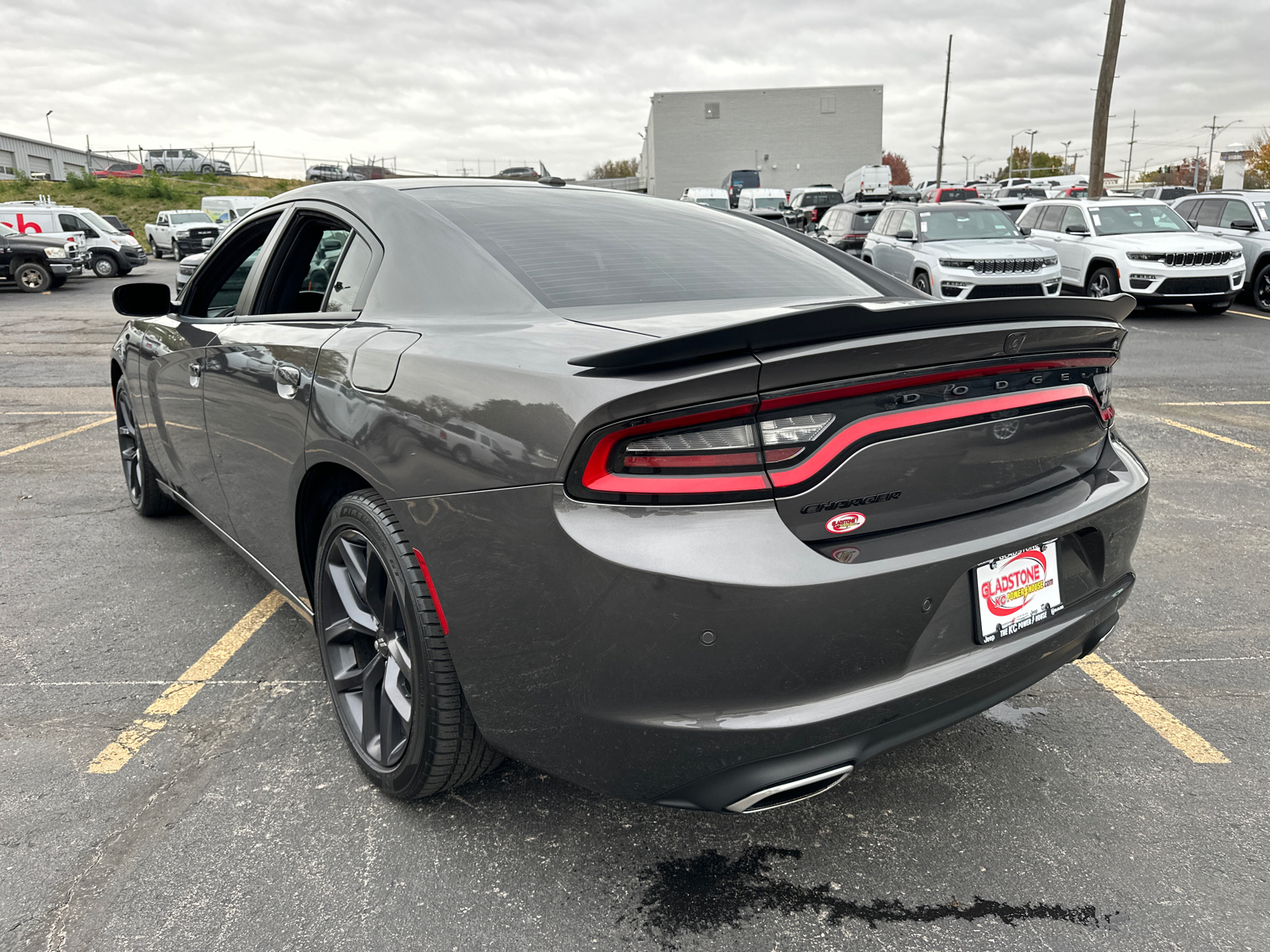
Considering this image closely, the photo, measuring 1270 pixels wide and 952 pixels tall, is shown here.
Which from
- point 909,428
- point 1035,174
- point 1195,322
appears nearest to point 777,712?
point 909,428

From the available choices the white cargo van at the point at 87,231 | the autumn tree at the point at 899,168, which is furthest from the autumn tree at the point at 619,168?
the white cargo van at the point at 87,231

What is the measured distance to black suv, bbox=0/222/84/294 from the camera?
2189 centimetres

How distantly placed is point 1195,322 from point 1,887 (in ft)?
50.3

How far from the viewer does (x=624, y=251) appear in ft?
9.17

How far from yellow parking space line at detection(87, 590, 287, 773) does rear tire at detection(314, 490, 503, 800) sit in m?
0.66

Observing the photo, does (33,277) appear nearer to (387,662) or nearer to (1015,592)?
(387,662)

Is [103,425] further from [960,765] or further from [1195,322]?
[1195,322]

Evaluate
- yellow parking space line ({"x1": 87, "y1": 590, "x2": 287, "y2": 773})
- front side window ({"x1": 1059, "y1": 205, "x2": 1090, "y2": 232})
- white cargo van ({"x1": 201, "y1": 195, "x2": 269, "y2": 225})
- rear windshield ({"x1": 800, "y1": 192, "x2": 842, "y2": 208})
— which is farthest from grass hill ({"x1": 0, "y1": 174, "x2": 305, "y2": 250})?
yellow parking space line ({"x1": 87, "y1": 590, "x2": 287, "y2": 773})

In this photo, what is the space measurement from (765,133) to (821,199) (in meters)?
28.8

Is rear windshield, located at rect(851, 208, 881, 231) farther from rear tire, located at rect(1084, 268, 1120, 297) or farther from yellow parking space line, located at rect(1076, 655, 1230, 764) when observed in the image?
yellow parking space line, located at rect(1076, 655, 1230, 764)

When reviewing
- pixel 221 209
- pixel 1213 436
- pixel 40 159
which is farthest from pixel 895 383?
pixel 40 159

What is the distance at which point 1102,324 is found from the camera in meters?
2.27

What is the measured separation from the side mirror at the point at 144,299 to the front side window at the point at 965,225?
12.1 m

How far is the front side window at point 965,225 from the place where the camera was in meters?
13.9
